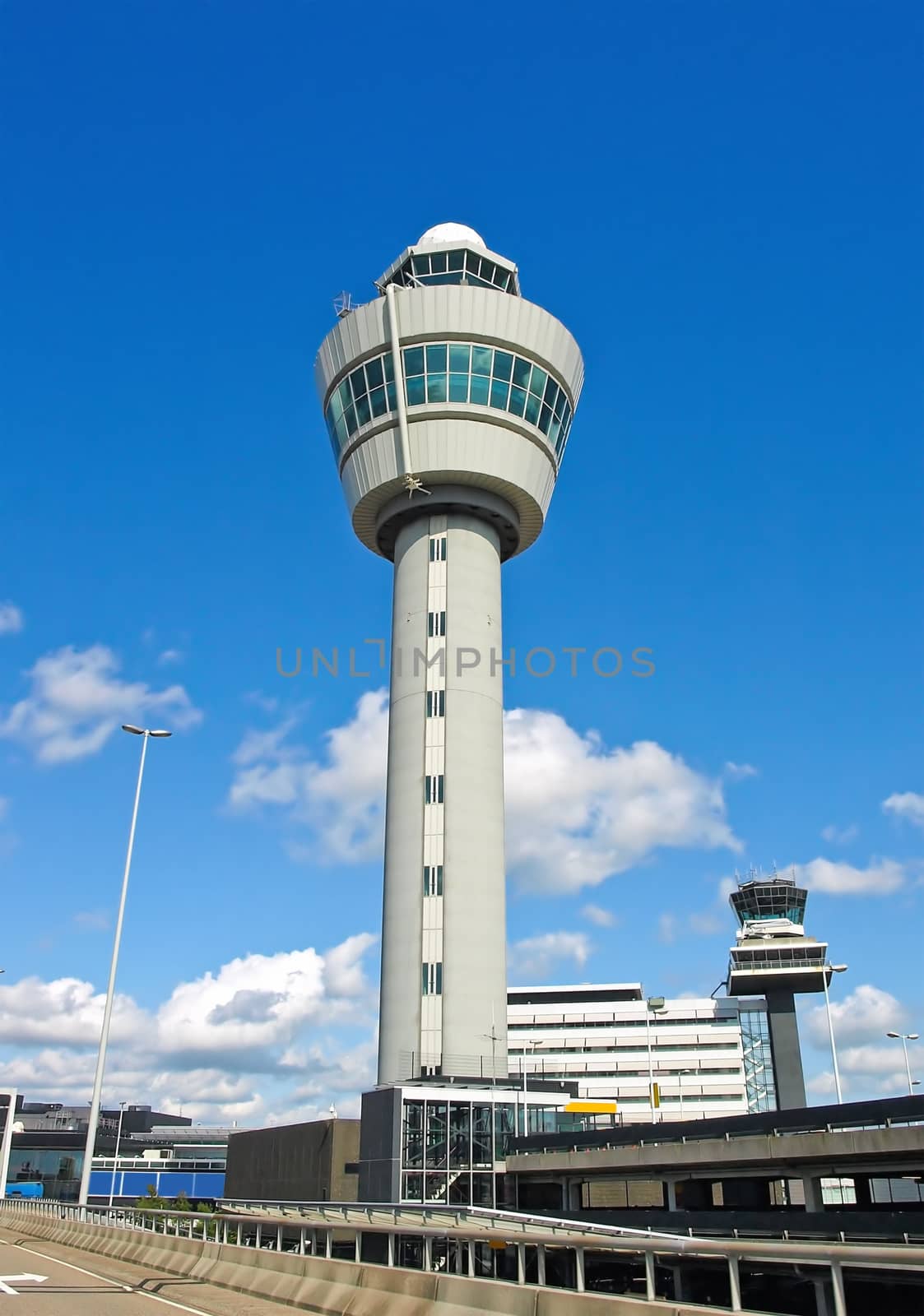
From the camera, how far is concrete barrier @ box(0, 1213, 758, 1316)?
1210 cm

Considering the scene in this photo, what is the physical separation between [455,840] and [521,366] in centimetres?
2637

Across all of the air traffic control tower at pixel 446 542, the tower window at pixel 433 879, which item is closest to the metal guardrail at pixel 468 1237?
the air traffic control tower at pixel 446 542

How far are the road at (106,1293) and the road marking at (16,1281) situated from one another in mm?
20

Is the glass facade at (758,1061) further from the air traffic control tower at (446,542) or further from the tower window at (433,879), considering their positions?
the tower window at (433,879)

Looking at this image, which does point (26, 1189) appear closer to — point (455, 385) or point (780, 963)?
point (780, 963)

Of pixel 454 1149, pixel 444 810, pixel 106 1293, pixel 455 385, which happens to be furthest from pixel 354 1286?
pixel 455 385

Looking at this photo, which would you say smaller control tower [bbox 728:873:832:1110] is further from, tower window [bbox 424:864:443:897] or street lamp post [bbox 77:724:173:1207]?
street lamp post [bbox 77:724:173:1207]

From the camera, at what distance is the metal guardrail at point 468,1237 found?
32.1 feet

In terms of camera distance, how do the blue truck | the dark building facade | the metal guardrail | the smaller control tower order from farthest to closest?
1. the blue truck
2. the smaller control tower
3. the dark building facade
4. the metal guardrail

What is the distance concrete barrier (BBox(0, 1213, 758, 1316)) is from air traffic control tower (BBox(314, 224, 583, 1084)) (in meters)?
23.9

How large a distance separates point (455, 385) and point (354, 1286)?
48.4 m

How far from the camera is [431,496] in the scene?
198ft

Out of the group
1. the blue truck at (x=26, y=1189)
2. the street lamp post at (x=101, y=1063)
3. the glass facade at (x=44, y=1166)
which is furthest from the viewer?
the glass facade at (x=44, y=1166)

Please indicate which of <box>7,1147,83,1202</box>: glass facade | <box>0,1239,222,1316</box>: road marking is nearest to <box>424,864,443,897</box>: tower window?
<box>0,1239,222,1316</box>: road marking
